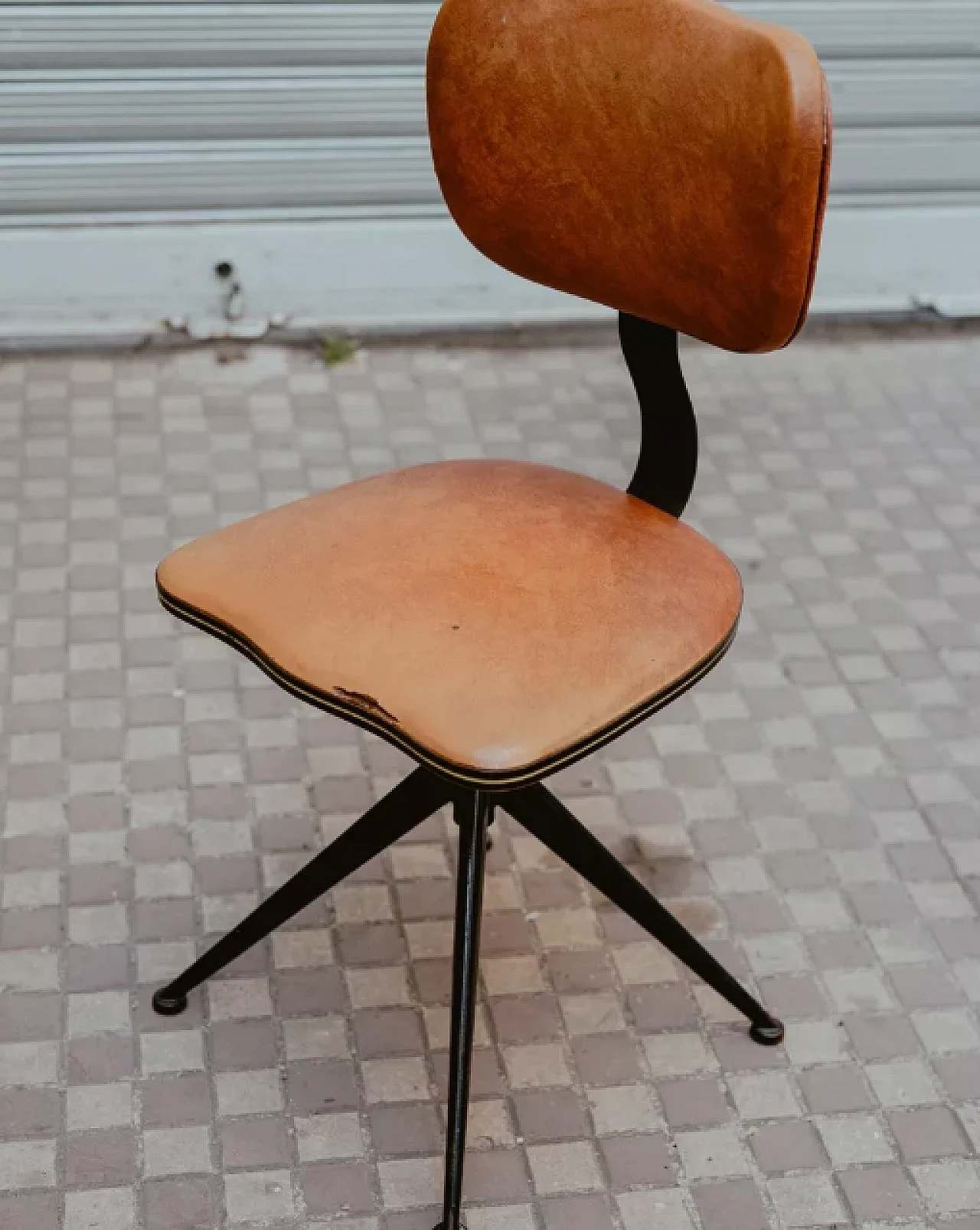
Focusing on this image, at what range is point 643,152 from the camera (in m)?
1.71

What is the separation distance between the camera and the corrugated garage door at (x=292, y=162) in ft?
11.6

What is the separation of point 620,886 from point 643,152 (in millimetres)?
866

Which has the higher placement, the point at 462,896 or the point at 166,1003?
the point at 462,896

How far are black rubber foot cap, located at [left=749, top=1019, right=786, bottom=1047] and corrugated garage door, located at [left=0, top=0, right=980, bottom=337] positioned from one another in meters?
2.22

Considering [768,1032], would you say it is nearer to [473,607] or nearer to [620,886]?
[620,886]

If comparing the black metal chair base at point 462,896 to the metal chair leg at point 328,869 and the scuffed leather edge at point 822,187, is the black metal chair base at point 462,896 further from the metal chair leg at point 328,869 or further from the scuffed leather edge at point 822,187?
the scuffed leather edge at point 822,187

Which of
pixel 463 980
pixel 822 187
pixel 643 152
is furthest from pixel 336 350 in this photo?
pixel 822 187

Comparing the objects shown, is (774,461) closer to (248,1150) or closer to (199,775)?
(199,775)

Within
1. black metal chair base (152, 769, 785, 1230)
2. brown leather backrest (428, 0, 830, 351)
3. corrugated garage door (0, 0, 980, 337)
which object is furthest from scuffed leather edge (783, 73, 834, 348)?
corrugated garage door (0, 0, 980, 337)

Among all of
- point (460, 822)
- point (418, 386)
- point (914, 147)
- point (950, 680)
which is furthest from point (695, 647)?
point (914, 147)

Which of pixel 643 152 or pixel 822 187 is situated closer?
pixel 822 187

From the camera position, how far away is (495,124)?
5.96 feet

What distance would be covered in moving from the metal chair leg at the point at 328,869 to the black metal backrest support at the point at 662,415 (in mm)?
442

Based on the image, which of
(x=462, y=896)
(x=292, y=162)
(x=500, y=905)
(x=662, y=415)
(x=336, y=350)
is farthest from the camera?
(x=336, y=350)
